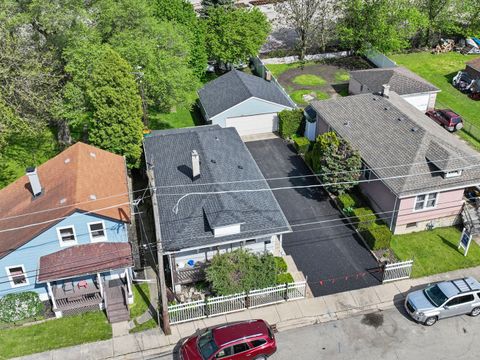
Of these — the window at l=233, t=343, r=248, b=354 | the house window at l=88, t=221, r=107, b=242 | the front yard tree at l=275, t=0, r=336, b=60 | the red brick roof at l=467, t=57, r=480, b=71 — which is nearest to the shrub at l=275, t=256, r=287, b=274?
the window at l=233, t=343, r=248, b=354

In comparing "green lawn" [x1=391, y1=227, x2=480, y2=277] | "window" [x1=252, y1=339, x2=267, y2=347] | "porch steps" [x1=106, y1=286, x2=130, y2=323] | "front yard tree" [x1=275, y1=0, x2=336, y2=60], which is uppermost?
"front yard tree" [x1=275, y1=0, x2=336, y2=60]

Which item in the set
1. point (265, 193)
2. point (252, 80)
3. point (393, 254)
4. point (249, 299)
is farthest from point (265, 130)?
point (249, 299)

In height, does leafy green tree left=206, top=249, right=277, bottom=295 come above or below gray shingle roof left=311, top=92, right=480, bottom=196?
below

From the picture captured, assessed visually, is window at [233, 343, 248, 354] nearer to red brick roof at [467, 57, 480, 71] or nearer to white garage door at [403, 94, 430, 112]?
white garage door at [403, 94, 430, 112]

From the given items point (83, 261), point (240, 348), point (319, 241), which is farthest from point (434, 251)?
point (83, 261)

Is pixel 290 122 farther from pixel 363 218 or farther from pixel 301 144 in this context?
pixel 363 218

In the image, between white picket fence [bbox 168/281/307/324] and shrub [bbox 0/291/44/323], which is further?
white picket fence [bbox 168/281/307/324]

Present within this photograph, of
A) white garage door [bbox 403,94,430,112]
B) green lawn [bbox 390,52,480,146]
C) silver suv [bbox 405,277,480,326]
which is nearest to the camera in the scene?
silver suv [bbox 405,277,480,326]
